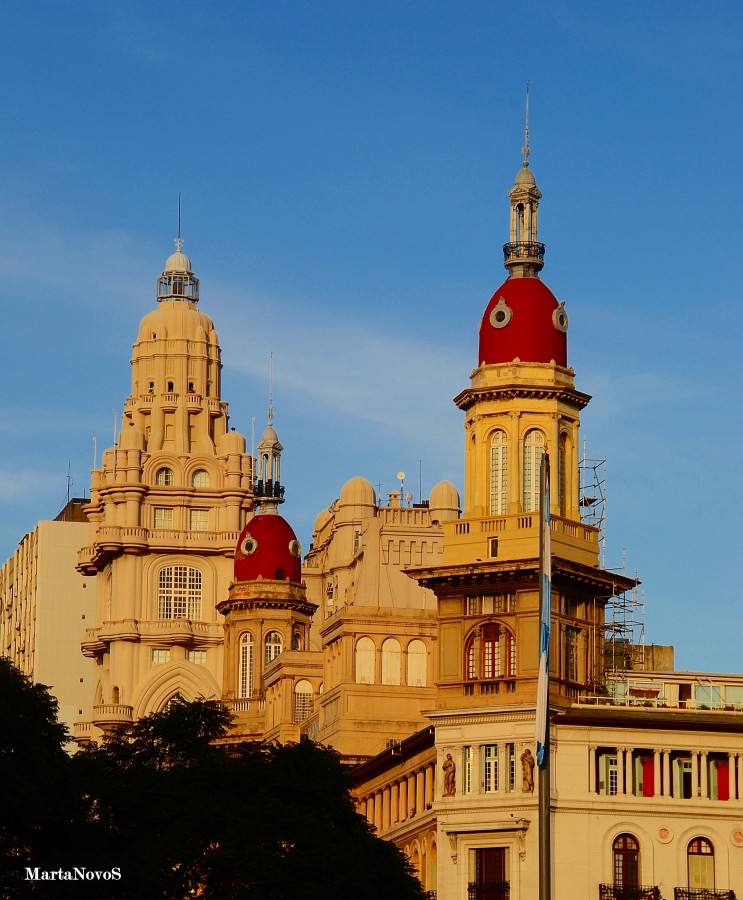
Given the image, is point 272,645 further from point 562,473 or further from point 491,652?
point 491,652

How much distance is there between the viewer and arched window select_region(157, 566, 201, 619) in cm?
19775

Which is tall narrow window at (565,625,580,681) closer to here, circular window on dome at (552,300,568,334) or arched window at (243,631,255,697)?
circular window on dome at (552,300,568,334)

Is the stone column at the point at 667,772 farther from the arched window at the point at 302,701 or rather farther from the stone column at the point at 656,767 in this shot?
the arched window at the point at 302,701

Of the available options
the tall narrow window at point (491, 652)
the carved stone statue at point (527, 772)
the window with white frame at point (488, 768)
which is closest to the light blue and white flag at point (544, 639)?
the carved stone statue at point (527, 772)

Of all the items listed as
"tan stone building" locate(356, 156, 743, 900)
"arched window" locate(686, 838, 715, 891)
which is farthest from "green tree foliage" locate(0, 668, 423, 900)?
"arched window" locate(686, 838, 715, 891)

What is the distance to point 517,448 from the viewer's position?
385ft

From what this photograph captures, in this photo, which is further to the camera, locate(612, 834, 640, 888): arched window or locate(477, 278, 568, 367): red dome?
locate(477, 278, 568, 367): red dome

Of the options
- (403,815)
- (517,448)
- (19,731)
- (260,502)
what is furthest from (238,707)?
(19,731)

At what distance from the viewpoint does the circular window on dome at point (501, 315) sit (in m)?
120

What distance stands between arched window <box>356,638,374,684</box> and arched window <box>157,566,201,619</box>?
53472 mm

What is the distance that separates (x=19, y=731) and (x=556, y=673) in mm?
31245

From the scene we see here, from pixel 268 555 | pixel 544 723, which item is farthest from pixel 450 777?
pixel 268 555

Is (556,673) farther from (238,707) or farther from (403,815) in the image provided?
(238,707)

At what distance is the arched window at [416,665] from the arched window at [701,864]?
35.3 m
